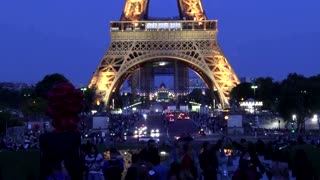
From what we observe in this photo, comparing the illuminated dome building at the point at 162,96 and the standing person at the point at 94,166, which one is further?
the illuminated dome building at the point at 162,96

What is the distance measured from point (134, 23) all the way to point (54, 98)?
185 feet

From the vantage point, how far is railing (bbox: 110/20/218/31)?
220 feet

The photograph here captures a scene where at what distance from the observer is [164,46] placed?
226 ft

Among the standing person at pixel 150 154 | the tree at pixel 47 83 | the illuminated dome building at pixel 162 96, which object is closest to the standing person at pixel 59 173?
the standing person at pixel 150 154

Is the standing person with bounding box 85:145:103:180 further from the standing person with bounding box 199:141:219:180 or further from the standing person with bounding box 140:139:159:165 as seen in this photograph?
the standing person with bounding box 199:141:219:180

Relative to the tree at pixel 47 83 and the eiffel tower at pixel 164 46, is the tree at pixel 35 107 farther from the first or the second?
the eiffel tower at pixel 164 46

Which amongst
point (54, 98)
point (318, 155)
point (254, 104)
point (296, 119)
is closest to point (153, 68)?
point (254, 104)

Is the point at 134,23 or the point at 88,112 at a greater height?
the point at 134,23

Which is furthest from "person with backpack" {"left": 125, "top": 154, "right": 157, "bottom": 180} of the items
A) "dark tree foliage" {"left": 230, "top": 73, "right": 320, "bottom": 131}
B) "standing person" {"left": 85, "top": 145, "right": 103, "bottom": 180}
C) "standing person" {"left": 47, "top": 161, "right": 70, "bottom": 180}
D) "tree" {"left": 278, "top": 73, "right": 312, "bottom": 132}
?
"dark tree foliage" {"left": 230, "top": 73, "right": 320, "bottom": 131}

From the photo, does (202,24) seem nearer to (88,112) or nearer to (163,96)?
(88,112)

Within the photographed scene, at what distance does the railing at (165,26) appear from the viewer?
6719 cm

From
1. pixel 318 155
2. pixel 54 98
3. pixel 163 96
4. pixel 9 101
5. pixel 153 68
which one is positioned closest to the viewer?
pixel 54 98

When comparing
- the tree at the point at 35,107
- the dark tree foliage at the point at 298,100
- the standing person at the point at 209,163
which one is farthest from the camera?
the tree at the point at 35,107

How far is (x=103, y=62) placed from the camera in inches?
2648
